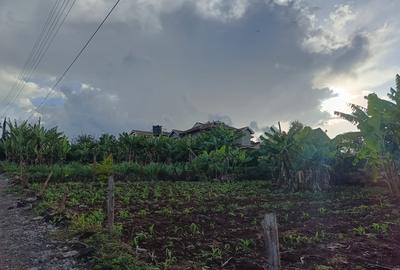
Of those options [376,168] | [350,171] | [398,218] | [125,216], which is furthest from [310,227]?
[350,171]

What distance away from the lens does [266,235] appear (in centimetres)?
420

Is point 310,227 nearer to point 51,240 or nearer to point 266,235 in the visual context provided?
Result: point 266,235

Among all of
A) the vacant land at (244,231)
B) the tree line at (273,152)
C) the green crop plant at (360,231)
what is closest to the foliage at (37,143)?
the tree line at (273,152)

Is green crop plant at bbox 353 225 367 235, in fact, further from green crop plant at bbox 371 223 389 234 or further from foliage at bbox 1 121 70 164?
foliage at bbox 1 121 70 164

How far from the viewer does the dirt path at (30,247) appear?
6.34 metres

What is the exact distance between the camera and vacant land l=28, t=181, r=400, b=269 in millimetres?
5824

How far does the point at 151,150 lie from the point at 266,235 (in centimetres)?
2708

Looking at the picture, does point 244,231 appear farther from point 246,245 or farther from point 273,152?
point 273,152

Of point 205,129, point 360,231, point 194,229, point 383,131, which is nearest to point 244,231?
point 194,229

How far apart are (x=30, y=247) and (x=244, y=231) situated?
3914 millimetres

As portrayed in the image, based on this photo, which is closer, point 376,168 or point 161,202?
point 161,202

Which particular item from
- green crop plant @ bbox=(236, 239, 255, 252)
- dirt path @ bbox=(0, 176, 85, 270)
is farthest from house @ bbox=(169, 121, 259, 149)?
green crop plant @ bbox=(236, 239, 255, 252)

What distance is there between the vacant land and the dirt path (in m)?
0.58

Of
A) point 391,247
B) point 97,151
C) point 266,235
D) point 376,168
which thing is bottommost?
point 391,247
